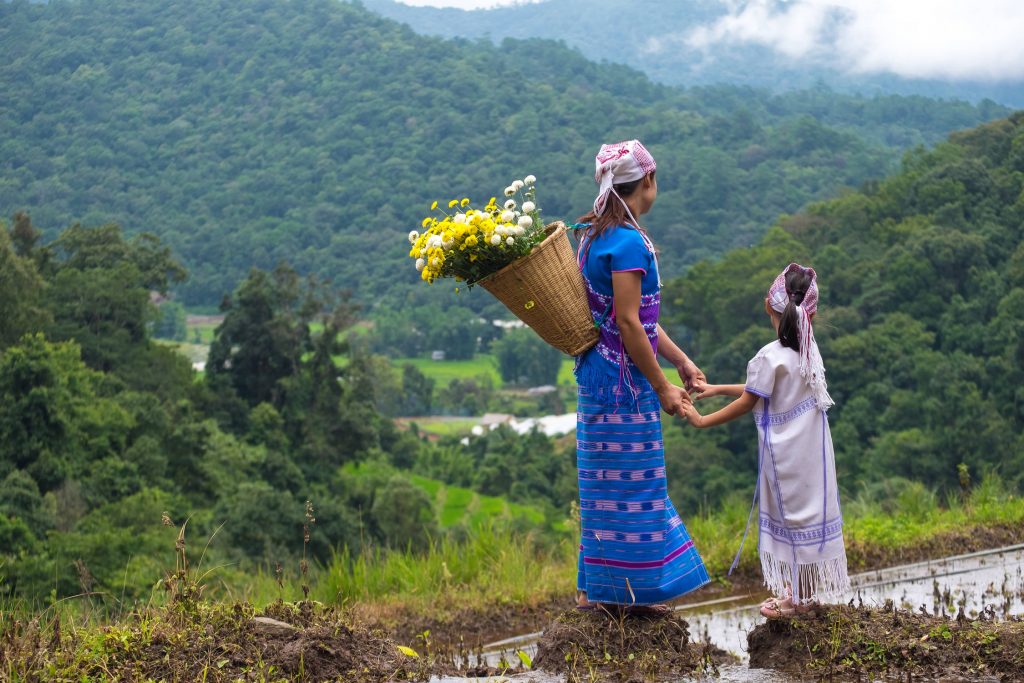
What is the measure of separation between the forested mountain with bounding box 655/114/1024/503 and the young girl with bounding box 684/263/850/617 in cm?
2385

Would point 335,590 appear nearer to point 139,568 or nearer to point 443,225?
point 443,225

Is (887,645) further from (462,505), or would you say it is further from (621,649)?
(462,505)

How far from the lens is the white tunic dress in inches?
165

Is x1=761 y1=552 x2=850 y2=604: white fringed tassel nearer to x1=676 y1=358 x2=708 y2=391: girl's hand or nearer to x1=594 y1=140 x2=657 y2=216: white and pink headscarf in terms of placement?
x1=676 y1=358 x2=708 y2=391: girl's hand

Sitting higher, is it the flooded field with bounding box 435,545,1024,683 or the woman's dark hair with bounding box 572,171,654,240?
the woman's dark hair with bounding box 572,171,654,240

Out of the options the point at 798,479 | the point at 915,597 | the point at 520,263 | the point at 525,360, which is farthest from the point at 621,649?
the point at 525,360

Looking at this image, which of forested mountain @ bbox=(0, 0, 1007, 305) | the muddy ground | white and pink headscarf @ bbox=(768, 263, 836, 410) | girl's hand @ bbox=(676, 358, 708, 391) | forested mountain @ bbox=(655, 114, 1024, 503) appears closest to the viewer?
white and pink headscarf @ bbox=(768, 263, 836, 410)

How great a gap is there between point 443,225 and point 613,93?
361ft

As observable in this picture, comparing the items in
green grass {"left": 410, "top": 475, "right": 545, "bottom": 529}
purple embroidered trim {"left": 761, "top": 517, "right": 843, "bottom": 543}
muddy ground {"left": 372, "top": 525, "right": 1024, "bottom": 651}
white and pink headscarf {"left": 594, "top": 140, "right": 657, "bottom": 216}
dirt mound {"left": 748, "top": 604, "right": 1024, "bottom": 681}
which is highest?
white and pink headscarf {"left": 594, "top": 140, "right": 657, "bottom": 216}

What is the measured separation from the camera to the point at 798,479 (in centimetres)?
418

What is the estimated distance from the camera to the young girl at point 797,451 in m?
4.18

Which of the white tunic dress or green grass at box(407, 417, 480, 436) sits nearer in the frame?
the white tunic dress

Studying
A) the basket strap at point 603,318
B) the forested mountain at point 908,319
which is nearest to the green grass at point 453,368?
the forested mountain at point 908,319

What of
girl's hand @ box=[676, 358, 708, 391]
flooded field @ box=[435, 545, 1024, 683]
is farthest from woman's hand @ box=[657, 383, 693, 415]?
flooded field @ box=[435, 545, 1024, 683]
